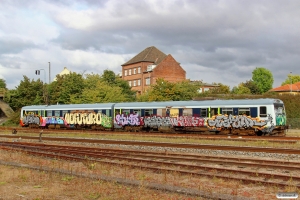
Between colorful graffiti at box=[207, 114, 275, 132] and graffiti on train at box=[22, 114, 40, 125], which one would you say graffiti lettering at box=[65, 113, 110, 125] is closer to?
graffiti on train at box=[22, 114, 40, 125]

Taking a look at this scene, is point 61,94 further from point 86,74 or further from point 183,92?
point 183,92

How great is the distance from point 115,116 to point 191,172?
2491cm

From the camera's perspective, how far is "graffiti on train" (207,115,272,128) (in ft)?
89.7

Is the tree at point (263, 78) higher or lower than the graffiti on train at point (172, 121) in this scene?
higher

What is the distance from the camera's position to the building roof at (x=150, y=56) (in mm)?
83725

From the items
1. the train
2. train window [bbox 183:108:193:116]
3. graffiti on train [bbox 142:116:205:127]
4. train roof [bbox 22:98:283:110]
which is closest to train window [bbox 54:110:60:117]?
the train

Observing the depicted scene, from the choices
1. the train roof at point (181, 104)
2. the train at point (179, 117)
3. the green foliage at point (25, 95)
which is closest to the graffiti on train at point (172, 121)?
the train at point (179, 117)

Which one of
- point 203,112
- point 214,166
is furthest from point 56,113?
point 214,166

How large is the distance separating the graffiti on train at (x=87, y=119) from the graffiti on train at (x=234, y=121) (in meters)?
12.2

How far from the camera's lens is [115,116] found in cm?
3644

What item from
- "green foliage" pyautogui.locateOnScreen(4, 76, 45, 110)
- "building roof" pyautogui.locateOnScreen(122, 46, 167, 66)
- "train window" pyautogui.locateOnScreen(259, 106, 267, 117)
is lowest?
"train window" pyautogui.locateOnScreen(259, 106, 267, 117)

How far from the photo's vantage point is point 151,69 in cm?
8069

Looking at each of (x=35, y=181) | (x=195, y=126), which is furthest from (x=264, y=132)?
(x=35, y=181)

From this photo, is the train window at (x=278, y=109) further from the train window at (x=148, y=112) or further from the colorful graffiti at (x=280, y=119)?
the train window at (x=148, y=112)
